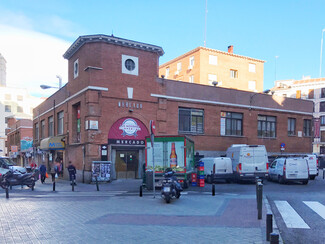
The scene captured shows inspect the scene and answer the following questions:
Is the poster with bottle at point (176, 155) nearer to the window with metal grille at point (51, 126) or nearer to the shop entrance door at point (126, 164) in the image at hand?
the shop entrance door at point (126, 164)

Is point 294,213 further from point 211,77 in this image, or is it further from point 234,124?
point 211,77

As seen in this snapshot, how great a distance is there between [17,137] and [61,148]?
2932 centimetres

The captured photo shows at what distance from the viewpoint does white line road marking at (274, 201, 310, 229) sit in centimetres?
785

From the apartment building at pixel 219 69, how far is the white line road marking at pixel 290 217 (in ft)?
93.1

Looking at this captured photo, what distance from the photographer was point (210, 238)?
6.53 meters

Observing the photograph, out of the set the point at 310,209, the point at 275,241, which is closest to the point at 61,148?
the point at 310,209

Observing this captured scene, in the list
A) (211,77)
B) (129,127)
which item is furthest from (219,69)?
(129,127)

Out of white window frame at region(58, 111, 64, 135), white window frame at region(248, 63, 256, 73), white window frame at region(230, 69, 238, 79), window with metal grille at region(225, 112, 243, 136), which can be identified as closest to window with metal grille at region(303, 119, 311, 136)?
window with metal grille at region(225, 112, 243, 136)

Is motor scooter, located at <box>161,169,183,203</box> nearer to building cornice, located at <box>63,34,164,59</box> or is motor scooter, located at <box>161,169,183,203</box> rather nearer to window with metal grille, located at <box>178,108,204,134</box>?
building cornice, located at <box>63,34,164,59</box>

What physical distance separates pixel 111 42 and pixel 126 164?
340 inches

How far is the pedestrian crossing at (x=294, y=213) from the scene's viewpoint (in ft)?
26.1

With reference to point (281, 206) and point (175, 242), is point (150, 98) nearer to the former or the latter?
point (281, 206)

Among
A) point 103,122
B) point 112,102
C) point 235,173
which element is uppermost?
point 112,102

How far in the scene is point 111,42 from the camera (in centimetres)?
2130
